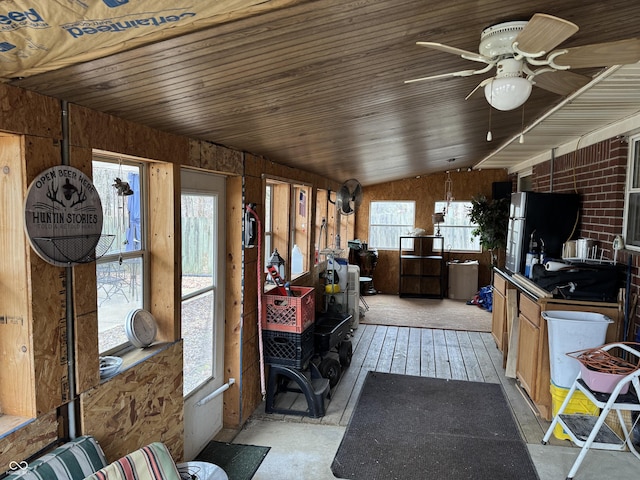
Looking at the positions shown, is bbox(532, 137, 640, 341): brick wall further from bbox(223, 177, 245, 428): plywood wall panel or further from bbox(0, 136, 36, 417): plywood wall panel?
→ bbox(0, 136, 36, 417): plywood wall panel

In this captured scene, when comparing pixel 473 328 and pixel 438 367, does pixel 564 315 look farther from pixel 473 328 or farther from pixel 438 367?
pixel 473 328

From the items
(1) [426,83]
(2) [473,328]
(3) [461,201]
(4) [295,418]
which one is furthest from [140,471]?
(3) [461,201]

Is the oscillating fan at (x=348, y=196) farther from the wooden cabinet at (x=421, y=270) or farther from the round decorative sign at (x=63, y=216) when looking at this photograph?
the round decorative sign at (x=63, y=216)

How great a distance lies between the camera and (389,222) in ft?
28.1

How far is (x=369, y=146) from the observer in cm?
406

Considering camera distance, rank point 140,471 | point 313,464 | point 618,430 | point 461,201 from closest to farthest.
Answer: point 140,471, point 313,464, point 618,430, point 461,201

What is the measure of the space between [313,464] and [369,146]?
8.59 feet

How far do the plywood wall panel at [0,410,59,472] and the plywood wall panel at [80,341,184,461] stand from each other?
5.4 inches

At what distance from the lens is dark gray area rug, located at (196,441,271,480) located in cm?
278

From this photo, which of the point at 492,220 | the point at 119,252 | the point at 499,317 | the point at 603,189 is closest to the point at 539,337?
the point at 603,189

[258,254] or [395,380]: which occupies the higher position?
[258,254]

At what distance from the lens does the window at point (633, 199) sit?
10.5 ft

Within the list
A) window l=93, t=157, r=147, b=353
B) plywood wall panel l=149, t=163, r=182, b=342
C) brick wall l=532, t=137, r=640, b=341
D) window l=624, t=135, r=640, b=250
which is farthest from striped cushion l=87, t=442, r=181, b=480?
window l=624, t=135, r=640, b=250

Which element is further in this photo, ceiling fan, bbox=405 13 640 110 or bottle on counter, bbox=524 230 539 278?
bottle on counter, bbox=524 230 539 278
